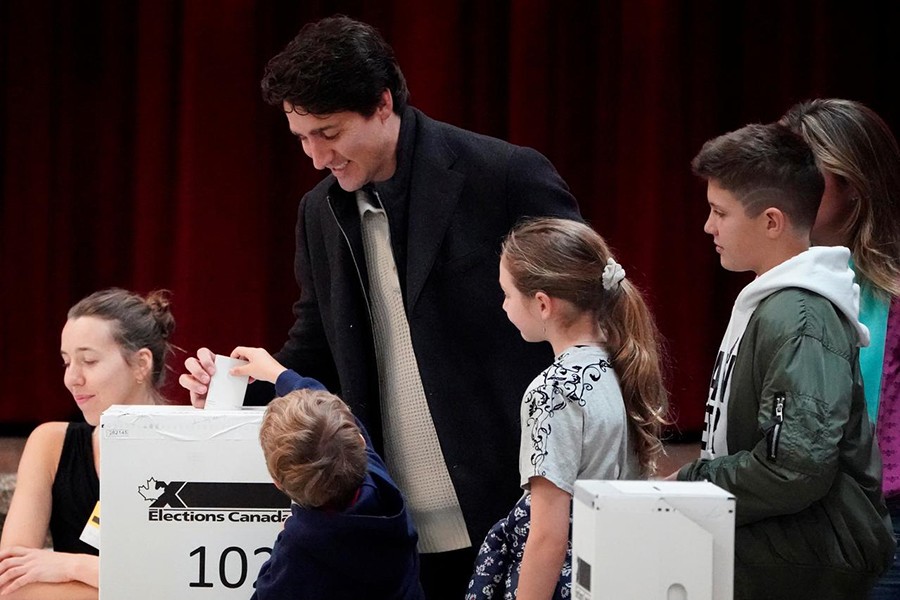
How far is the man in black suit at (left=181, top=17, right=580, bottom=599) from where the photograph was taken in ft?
6.64

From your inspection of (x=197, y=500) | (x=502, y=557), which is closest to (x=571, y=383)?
(x=502, y=557)

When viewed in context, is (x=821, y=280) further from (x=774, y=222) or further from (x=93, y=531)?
(x=93, y=531)

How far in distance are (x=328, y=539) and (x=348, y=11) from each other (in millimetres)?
2544

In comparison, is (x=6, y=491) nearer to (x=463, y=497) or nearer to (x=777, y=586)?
(x=463, y=497)

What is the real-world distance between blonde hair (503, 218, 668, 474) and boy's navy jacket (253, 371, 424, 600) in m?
0.40

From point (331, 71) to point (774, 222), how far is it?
73 centimetres

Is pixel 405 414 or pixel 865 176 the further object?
pixel 405 414

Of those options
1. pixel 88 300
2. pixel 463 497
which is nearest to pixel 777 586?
pixel 463 497

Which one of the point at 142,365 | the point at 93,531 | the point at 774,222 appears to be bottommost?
the point at 93,531

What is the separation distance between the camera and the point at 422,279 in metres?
2.05

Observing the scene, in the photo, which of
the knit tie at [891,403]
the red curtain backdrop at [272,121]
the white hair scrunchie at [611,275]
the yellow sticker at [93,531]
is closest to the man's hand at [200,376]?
the yellow sticker at [93,531]

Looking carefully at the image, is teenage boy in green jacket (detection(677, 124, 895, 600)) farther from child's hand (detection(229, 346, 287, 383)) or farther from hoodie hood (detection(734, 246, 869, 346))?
child's hand (detection(229, 346, 287, 383))

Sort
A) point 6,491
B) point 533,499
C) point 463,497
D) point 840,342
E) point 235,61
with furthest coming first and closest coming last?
point 235,61
point 6,491
point 463,497
point 533,499
point 840,342

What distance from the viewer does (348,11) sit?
405cm
